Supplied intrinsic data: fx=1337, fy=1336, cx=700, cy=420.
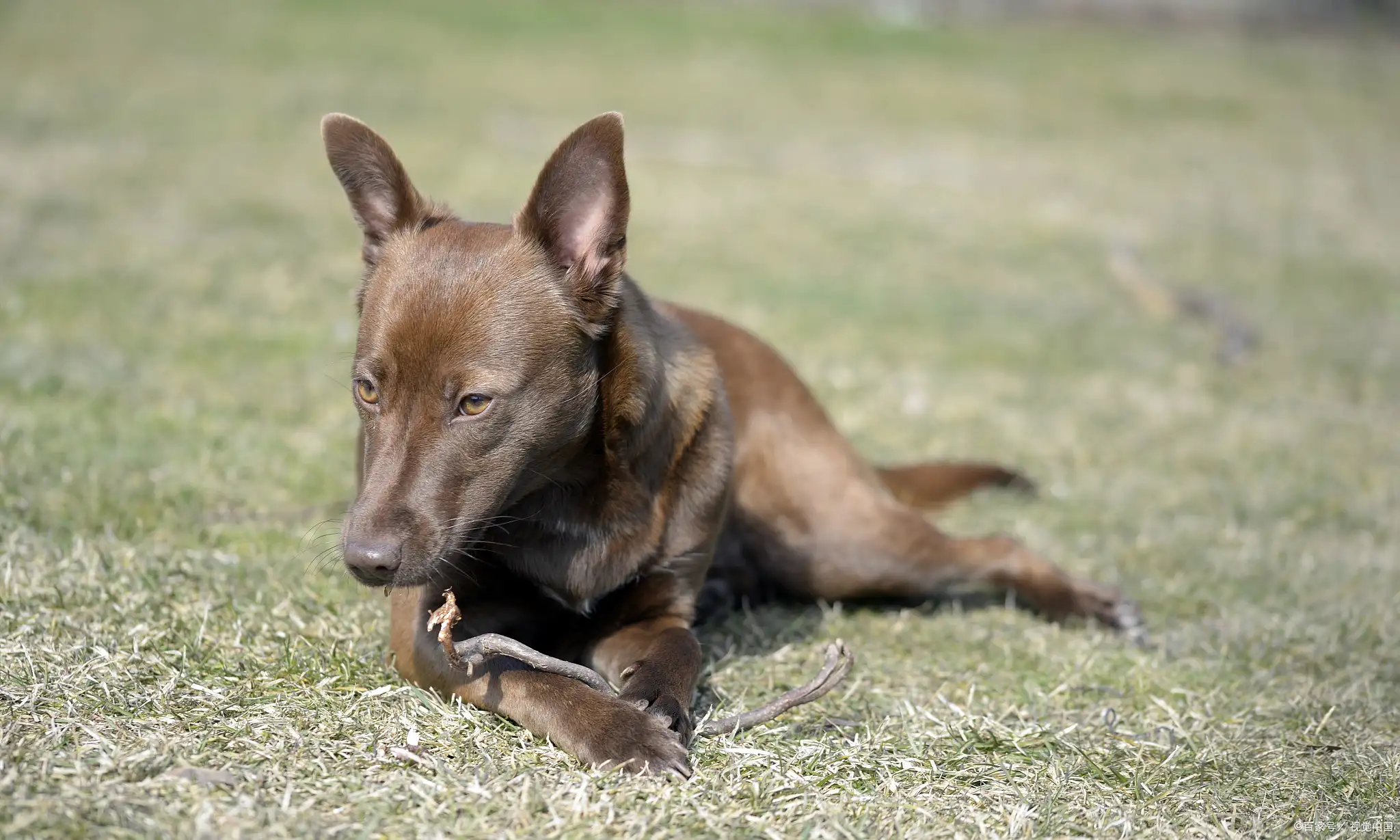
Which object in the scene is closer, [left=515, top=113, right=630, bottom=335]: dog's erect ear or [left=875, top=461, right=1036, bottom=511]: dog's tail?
[left=515, top=113, right=630, bottom=335]: dog's erect ear

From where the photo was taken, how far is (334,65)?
18.1 metres

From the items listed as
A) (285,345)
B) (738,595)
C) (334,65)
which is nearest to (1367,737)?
(738,595)

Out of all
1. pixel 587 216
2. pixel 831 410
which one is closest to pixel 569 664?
pixel 587 216

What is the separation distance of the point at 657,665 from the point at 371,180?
5.04 feet

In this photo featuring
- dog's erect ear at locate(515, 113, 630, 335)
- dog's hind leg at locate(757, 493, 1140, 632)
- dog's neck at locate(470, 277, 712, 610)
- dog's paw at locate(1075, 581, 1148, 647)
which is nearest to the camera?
dog's erect ear at locate(515, 113, 630, 335)

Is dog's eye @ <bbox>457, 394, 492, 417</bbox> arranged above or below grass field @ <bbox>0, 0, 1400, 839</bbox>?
above

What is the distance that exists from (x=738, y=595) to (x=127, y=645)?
6.49 feet

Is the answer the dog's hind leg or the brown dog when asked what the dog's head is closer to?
the brown dog

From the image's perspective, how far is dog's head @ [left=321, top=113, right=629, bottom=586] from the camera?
318cm

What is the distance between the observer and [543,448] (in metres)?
3.40

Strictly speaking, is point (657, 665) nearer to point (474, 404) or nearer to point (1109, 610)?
point (474, 404)

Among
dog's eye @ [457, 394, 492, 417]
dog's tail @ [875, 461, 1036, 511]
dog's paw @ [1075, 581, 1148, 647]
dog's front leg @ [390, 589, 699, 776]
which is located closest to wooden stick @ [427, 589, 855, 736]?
dog's front leg @ [390, 589, 699, 776]

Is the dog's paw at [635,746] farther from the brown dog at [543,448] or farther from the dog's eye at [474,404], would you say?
the dog's eye at [474,404]

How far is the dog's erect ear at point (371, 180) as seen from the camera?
11.8 feet
